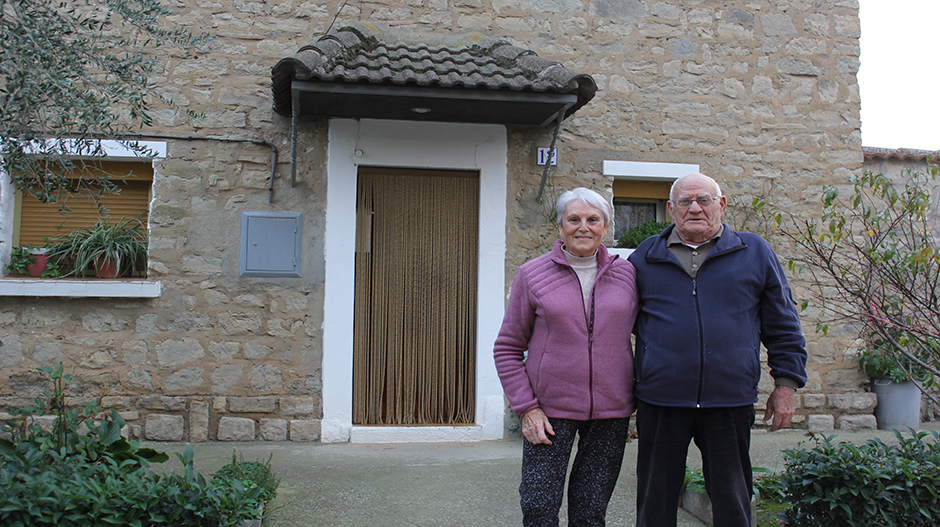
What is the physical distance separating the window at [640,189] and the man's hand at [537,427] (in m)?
3.35

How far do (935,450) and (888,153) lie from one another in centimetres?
383

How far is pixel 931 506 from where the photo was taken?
2.87 metres

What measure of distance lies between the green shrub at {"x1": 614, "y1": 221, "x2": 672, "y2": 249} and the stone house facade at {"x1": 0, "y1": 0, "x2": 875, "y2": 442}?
15.6 inches

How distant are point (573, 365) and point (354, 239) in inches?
118

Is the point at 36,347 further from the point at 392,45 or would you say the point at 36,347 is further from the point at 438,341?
the point at 392,45

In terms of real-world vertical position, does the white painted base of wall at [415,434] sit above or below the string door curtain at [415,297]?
below

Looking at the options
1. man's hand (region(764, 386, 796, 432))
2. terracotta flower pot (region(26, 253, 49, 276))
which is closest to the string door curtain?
terracotta flower pot (region(26, 253, 49, 276))

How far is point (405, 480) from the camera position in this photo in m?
4.03

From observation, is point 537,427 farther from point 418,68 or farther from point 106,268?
point 106,268

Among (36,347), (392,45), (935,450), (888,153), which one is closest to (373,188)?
(392,45)

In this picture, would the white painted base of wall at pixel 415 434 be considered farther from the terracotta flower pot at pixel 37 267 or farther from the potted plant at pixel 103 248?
the terracotta flower pot at pixel 37 267

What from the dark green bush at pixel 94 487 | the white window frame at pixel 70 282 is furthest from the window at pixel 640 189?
the dark green bush at pixel 94 487

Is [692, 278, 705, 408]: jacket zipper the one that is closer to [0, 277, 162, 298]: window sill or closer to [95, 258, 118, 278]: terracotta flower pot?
[0, 277, 162, 298]: window sill

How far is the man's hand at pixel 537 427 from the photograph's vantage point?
234cm
